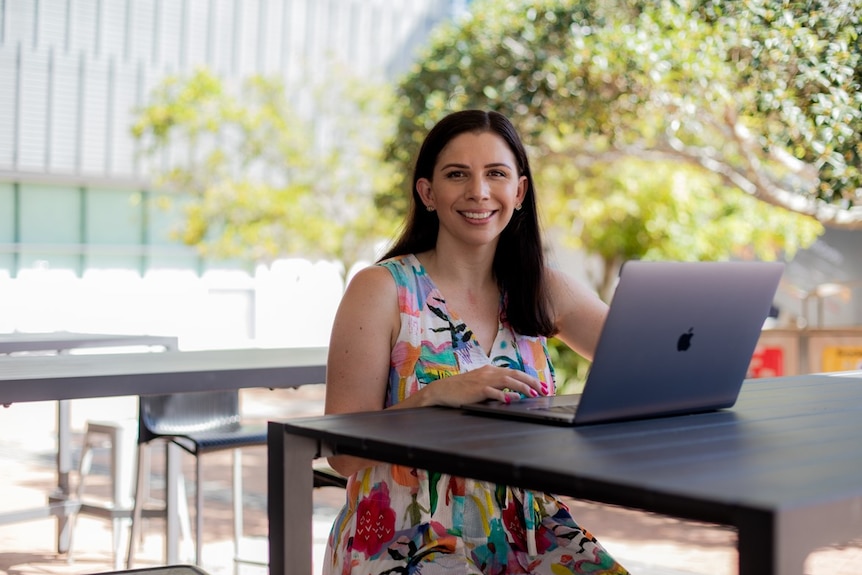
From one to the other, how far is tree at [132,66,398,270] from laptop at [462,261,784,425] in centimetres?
1304

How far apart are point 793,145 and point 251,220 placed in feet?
35.3

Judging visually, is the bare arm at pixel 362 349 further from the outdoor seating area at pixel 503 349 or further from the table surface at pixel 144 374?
the table surface at pixel 144 374

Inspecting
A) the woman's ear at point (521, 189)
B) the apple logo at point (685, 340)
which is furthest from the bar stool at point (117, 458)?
the apple logo at point (685, 340)

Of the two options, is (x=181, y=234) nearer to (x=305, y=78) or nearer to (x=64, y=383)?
(x=305, y=78)

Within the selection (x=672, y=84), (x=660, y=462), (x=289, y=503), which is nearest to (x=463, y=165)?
(x=289, y=503)

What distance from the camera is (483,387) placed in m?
1.97

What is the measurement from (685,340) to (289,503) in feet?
2.25

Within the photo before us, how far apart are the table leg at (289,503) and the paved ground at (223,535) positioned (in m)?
3.12

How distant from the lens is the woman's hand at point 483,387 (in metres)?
1.97

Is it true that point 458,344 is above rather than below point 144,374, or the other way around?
above

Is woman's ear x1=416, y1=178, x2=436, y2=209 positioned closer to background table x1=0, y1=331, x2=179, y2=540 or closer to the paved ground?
background table x1=0, y1=331, x2=179, y2=540

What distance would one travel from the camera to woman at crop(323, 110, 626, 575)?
2.04 m

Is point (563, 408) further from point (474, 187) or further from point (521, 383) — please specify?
point (474, 187)

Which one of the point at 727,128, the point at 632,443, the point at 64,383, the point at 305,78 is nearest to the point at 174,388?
the point at 64,383
